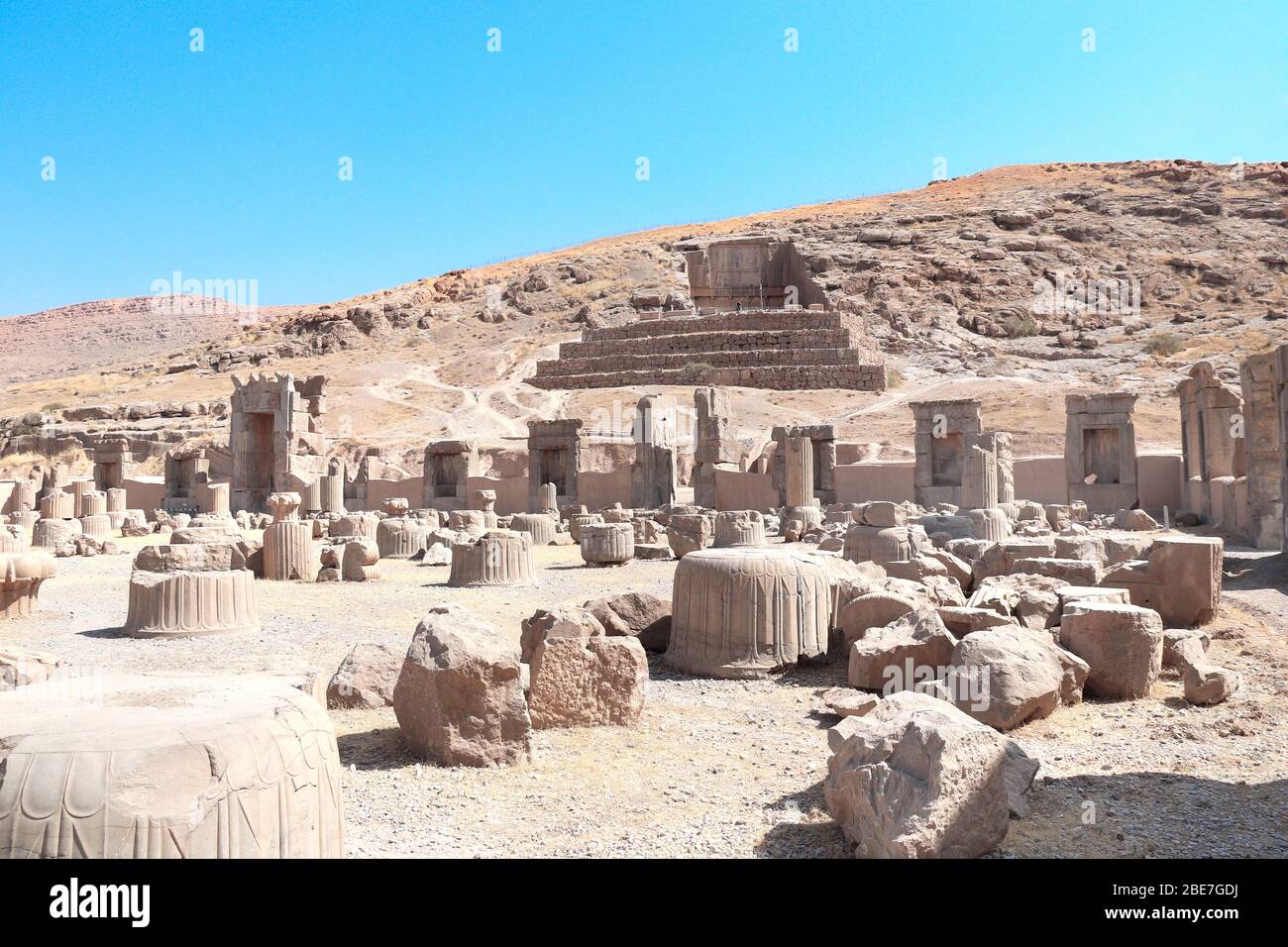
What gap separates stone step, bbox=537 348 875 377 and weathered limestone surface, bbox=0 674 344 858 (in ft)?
127

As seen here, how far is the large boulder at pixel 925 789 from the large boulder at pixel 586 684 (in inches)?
68.0

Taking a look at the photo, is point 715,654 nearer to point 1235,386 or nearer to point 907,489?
point 1235,386

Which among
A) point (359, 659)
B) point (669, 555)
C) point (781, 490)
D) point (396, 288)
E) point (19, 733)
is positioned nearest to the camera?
point (19, 733)

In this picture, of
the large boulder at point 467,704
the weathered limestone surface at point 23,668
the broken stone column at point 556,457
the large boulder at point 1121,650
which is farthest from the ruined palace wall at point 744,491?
the weathered limestone surface at point 23,668

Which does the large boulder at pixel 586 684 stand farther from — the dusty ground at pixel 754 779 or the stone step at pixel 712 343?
the stone step at pixel 712 343

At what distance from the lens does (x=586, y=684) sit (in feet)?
17.8

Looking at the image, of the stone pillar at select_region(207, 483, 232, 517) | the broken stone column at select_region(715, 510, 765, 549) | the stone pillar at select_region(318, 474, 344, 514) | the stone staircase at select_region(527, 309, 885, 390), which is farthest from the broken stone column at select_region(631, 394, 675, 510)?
the stone staircase at select_region(527, 309, 885, 390)

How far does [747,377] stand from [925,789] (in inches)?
1492

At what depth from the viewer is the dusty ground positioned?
3.77m

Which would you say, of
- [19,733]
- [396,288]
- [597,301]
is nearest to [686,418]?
[597,301]

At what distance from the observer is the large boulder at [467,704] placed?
4719mm

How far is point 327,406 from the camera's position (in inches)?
1508

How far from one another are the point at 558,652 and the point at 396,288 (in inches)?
2693

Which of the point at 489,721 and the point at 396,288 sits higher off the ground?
the point at 396,288
